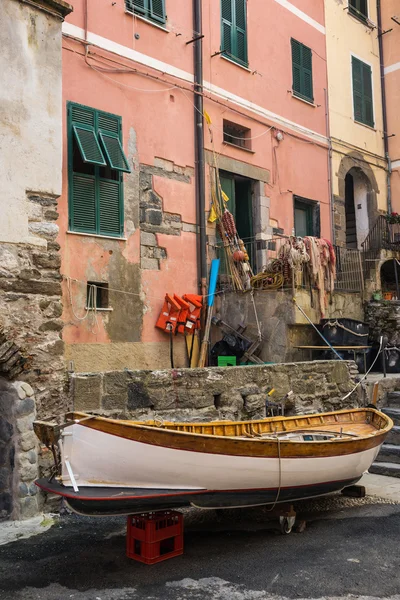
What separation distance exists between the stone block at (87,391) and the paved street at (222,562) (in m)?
1.16

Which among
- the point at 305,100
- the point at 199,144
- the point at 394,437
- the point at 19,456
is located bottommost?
the point at 394,437

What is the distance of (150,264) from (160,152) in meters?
1.96

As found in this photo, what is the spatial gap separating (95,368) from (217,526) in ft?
11.6

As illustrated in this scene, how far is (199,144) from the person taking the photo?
35.5ft

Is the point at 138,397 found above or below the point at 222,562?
above

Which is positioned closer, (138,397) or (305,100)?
(138,397)

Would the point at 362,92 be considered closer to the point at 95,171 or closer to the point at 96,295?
the point at 95,171

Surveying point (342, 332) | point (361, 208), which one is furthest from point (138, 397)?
point (361, 208)

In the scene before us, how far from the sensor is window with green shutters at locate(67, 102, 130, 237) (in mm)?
8875

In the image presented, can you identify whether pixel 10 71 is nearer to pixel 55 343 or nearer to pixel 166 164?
pixel 55 343

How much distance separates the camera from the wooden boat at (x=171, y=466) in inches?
189

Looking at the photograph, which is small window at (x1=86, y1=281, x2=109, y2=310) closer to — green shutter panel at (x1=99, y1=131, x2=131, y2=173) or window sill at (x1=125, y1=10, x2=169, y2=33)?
green shutter panel at (x1=99, y1=131, x2=131, y2=173)

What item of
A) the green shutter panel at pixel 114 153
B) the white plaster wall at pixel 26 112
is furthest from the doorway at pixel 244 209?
the white plaster wall at pixel 26 112

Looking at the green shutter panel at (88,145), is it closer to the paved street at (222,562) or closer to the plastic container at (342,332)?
the plastic container at (342,332)
